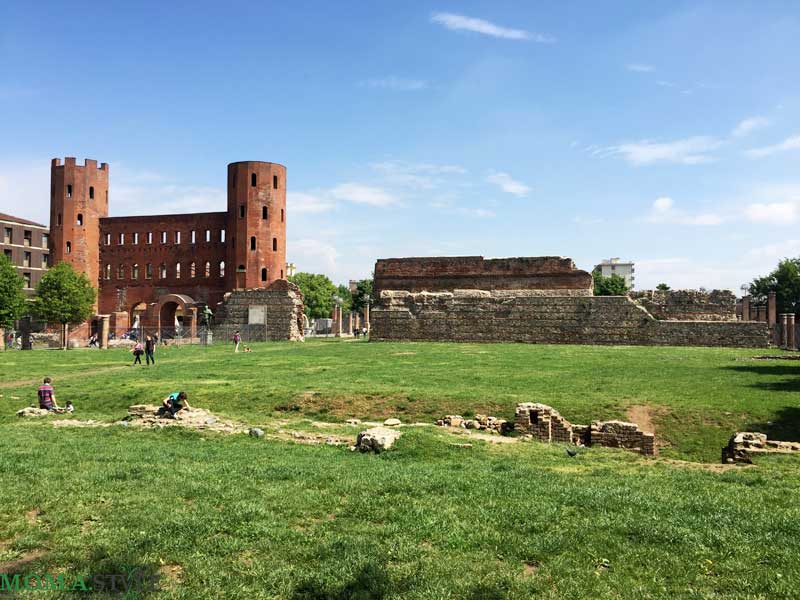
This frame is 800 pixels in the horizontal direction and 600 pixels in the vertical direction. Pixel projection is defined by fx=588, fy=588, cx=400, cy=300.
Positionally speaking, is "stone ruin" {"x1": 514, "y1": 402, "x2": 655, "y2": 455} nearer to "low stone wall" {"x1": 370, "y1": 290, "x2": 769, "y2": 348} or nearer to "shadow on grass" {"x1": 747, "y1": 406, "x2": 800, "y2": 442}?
"shadow on grass" {"x1": 747, "y1": 406, "x2": 800, "y2": 442}

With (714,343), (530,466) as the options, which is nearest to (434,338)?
(714,343)

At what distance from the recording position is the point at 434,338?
38312 mm

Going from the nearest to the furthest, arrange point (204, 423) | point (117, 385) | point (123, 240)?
→ point (204, 423), point (117, 385), point (123, 240)

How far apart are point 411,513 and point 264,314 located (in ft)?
147

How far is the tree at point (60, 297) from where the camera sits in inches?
2055

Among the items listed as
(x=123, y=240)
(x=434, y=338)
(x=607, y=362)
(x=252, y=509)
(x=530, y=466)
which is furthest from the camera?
(x=123, y=240)

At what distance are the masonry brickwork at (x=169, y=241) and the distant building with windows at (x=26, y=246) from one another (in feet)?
40.1

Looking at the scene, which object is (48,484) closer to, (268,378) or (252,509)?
(252,509)

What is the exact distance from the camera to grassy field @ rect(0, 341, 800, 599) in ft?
15.2

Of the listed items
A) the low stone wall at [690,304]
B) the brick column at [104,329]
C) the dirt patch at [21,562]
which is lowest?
the dirt patch at [21,562]

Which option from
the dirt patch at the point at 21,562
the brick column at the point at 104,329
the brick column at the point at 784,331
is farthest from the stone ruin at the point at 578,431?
the brick column at the point at 104,329

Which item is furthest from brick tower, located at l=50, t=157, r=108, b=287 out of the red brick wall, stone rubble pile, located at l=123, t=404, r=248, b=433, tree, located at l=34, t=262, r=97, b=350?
A: stone rubble pile, located at l=123, t=404, r=248, b=433

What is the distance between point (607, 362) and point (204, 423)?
51.5ft

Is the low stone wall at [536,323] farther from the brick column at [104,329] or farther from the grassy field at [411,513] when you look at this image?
the grassy field at [411,513]
